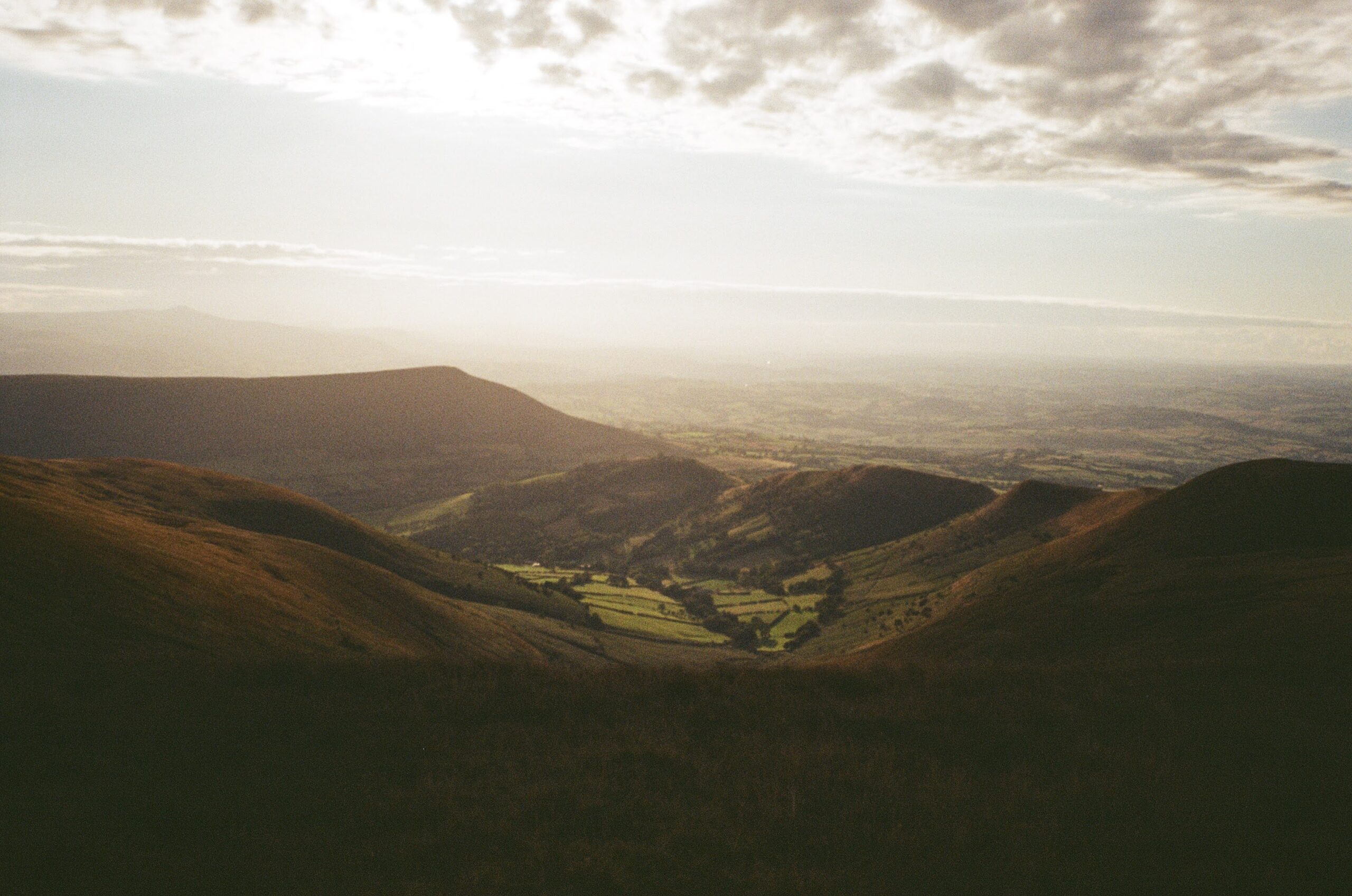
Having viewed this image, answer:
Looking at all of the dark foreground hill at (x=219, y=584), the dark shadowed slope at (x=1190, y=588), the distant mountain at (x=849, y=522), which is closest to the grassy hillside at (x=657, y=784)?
the dark foreground hill at (x=219, y=584)

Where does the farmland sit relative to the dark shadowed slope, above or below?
below

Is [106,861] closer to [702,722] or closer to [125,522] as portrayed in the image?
[702,722]

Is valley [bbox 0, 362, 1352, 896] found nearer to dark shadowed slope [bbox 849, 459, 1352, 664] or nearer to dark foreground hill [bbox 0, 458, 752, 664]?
dark foreground hill [bbox 0, 458, 752, 664]

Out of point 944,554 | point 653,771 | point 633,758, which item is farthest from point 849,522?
point 653,771

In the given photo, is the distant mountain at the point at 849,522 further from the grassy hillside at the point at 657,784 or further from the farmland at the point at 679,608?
the grassy hillside at the point at 657,784

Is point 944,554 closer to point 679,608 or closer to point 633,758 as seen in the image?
point 679,608

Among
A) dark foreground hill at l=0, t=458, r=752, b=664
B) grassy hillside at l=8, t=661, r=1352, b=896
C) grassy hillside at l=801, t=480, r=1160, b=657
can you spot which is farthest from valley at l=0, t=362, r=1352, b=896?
grassy hillside at l=801, t=480, r=1160, b=657
